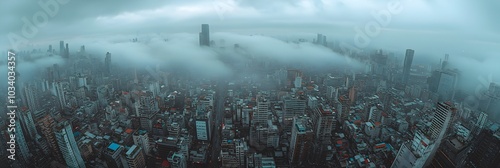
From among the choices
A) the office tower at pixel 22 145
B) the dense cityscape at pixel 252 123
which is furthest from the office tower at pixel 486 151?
the office tower at pixel 22 145

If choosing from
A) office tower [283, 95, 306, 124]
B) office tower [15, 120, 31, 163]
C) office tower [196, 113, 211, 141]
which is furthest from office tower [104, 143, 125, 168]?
office tower [283, 95, 306, 124]

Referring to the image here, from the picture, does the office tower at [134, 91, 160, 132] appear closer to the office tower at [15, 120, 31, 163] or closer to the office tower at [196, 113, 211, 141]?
the office tower at [196, 113, 211, 141]

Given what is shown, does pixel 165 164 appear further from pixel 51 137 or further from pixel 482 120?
pixel 482 120

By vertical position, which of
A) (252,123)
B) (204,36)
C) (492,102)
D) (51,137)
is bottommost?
(252,123)

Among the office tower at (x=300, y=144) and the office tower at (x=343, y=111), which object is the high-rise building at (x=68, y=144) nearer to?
the office tower at (x=300, y=144)

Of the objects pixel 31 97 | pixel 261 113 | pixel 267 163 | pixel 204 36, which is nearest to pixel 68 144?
pixel 267 163

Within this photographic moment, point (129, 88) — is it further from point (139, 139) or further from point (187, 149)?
point (187, 149)
